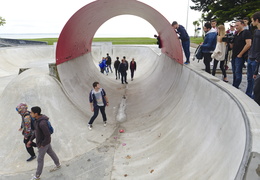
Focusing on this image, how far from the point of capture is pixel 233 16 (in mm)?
19266

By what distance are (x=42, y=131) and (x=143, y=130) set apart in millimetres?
3714

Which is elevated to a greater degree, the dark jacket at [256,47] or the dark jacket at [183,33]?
the dark jacket at [183,33]

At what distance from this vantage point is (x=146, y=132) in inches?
257

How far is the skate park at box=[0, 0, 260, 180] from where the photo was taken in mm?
3013

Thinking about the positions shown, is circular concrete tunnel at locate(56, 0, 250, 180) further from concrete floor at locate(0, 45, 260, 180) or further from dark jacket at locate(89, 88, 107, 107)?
dark jacket at locate(89, 88, 107, 107)

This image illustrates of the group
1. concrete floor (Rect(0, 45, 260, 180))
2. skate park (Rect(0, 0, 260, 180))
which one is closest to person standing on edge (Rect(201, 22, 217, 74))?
skate park (Rect(0, 0, 260, 180))

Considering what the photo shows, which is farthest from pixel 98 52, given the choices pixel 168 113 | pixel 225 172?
pixel 225 172

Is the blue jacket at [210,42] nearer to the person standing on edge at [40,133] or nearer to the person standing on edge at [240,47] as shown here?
the person standing on edge at [240,47]

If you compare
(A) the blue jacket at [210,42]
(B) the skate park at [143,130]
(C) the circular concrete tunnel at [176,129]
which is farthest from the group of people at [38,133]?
(A) the blue jacket at [210,42]

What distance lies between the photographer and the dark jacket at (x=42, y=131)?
3883mm

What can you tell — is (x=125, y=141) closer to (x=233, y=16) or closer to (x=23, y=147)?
(x=23, y=147)

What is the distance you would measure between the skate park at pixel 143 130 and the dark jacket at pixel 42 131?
45.1 inches

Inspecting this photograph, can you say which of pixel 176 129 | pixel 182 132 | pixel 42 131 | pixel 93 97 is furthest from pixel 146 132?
pixel 42 131

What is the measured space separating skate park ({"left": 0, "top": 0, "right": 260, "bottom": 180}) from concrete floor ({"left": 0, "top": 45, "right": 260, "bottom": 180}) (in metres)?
0.01
